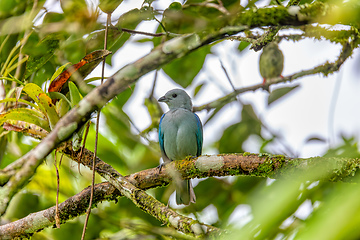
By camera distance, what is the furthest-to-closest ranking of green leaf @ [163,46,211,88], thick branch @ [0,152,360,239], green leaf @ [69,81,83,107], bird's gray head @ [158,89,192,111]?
bird's gray head @ [158,89,192,111] → green leaf @ [163,46,211,88] → green leaf @ [69,81,83,107] → thick branch @ [0,152,360,239]

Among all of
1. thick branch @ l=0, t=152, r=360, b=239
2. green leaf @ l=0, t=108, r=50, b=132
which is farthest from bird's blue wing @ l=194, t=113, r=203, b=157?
green leaf @ l=0, t=108, r=50, b=132

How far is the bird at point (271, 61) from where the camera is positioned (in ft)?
13.5

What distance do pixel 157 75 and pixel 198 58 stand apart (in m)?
0.55

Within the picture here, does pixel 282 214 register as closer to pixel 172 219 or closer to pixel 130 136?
pixel 172 219

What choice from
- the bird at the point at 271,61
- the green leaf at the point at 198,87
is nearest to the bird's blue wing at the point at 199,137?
the green leaf at the point at 198,87

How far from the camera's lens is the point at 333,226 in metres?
0.39

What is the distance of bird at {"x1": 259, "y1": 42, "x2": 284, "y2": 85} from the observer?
4.11 metres

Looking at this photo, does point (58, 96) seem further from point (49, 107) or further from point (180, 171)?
point (180, 171)

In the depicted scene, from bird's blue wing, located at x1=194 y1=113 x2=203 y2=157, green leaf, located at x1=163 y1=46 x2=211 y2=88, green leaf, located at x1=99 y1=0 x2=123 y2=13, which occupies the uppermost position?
green leaf, located at x1=163 y1=46 x2=211 y2=88

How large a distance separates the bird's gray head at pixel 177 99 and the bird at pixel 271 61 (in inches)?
62.9

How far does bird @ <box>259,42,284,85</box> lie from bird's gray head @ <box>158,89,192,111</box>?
1.60 m

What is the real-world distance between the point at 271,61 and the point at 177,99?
186 centimetres

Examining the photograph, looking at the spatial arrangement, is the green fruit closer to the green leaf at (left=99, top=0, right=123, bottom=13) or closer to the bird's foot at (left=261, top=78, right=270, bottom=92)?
the bird's foot at (left=261, top=78, right=270, bottom=92)

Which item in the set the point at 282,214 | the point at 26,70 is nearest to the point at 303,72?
the point at 26,70
